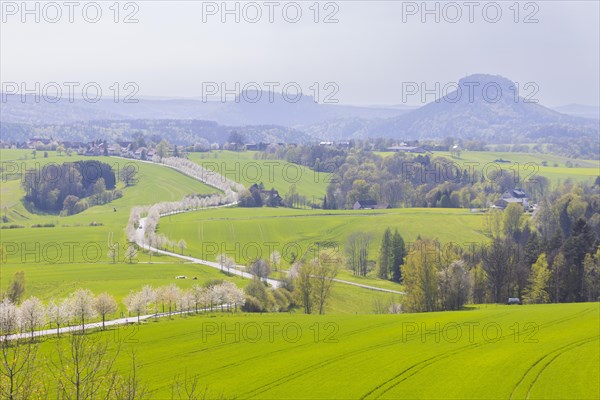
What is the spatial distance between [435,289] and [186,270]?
3859cm

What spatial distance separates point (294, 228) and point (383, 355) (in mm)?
86994

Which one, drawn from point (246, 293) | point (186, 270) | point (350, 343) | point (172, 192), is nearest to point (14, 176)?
point (172, 192)

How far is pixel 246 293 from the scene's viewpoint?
80.1m

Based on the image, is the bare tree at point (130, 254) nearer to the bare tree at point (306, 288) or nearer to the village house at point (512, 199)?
the bare tree at point (306, 288)

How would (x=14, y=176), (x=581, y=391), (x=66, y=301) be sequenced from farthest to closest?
(x=14, y=176) → (x=66, y=301) → (x=581, y=391)

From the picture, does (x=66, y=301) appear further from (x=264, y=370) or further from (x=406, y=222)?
(x=406, y=222)

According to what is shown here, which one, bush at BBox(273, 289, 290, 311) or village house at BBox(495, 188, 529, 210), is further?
village house at BBox(495, 188, 529, 210)

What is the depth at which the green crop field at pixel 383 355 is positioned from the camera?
122 ft

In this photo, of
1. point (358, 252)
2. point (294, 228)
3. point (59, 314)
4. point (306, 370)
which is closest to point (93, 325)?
point (59, 314)

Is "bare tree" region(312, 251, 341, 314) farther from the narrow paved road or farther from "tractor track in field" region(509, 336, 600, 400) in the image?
"tractor track in field" region(509, 336, 600, 400)

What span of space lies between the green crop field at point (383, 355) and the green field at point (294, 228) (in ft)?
179

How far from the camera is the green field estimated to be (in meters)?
120

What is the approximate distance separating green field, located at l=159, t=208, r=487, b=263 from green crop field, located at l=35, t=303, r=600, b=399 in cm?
5459

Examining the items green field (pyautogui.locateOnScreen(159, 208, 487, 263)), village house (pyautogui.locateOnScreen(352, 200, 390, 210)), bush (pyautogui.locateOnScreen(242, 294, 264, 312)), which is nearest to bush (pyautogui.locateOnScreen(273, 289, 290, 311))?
bush (pyautogui.locateOnScreen(242, 294, 264, 312))
